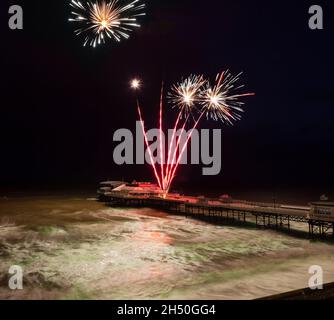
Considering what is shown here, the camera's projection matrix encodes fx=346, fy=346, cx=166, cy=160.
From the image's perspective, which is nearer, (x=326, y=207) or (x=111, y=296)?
(x=111, y=296)

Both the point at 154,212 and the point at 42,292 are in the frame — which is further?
the point at 154,212

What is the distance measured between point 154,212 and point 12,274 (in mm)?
32797

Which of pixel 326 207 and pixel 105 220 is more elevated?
pixel 326 207

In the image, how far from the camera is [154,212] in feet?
173
